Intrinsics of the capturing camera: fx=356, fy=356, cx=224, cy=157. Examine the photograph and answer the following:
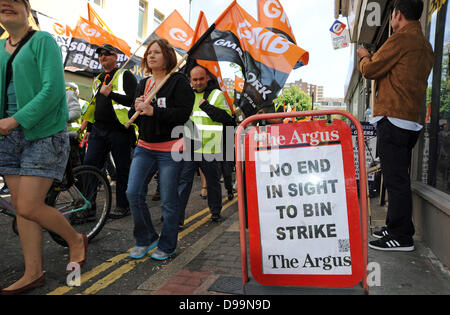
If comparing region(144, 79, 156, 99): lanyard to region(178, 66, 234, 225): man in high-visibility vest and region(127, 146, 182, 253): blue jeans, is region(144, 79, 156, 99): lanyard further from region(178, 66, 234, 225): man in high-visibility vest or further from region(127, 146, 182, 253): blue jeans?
region(178, 66, 234, 225): man in high-visibility vest

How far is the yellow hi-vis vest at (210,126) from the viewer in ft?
15.5

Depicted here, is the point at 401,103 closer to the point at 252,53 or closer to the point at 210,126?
the point at 252,53

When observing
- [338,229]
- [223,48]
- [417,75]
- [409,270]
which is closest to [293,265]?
[338,229]

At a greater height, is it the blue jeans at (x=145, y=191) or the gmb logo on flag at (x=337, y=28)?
the gmb logo on flag at (x=337, y=28)

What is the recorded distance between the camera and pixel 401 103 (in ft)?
11.6

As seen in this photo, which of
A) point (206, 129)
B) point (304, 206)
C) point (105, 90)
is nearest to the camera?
point (304, 206)

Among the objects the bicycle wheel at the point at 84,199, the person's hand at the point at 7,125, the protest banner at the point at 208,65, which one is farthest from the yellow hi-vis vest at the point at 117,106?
the person's hand at the point at 7,125

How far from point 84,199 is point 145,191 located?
0.75 metres

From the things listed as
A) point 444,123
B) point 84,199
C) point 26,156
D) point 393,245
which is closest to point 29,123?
point 26,156

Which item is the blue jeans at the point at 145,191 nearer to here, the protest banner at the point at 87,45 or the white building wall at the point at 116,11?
the protest banner at the point at 87,45

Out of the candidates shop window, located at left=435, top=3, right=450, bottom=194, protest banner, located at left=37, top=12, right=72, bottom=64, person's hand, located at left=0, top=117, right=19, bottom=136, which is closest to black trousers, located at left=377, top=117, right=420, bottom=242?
shop window, located at left=435, top=3, right=450, bottom=194

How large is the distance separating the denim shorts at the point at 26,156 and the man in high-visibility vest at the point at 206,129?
6.49 ft

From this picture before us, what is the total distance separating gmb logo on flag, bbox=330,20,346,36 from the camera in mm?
14469
